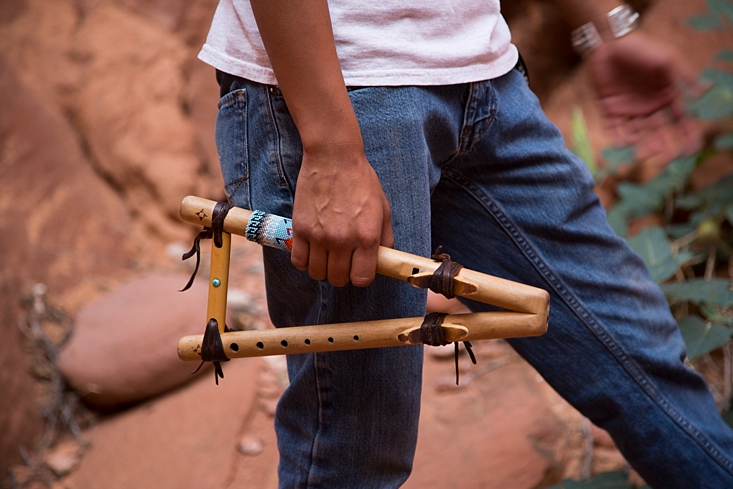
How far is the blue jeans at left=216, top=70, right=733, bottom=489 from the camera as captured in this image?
0.79 m

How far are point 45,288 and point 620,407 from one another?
2.10m

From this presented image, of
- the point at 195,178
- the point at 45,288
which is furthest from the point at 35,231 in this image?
the point at 195,178

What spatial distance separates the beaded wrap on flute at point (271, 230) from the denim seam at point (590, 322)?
300mm

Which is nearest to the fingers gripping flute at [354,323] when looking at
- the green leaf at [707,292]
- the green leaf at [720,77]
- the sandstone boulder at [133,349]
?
the green leaf at [707,292]

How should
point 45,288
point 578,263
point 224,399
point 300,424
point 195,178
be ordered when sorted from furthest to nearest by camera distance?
point 195,178
point 45,288
point 224,399
point 578,263
point 300,424

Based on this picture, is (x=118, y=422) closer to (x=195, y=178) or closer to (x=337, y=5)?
(x=195, y=178)

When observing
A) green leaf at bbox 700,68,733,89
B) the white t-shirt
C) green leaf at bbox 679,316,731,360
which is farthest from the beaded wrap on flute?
green leaf at bbox 700,68,733,89

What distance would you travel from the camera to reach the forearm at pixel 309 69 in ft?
2.26

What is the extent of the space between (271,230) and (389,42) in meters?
0.26

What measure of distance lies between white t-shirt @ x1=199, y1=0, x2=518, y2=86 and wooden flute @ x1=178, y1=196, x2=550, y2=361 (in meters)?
0.18

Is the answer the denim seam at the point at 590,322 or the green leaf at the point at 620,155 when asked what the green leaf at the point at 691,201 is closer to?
the green leaf at the point at 620,155

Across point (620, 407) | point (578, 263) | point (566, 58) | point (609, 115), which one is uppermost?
point (609, 115)

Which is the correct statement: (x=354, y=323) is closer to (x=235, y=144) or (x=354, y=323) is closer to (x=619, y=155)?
(x=235, y=144)

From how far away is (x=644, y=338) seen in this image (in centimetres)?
101
